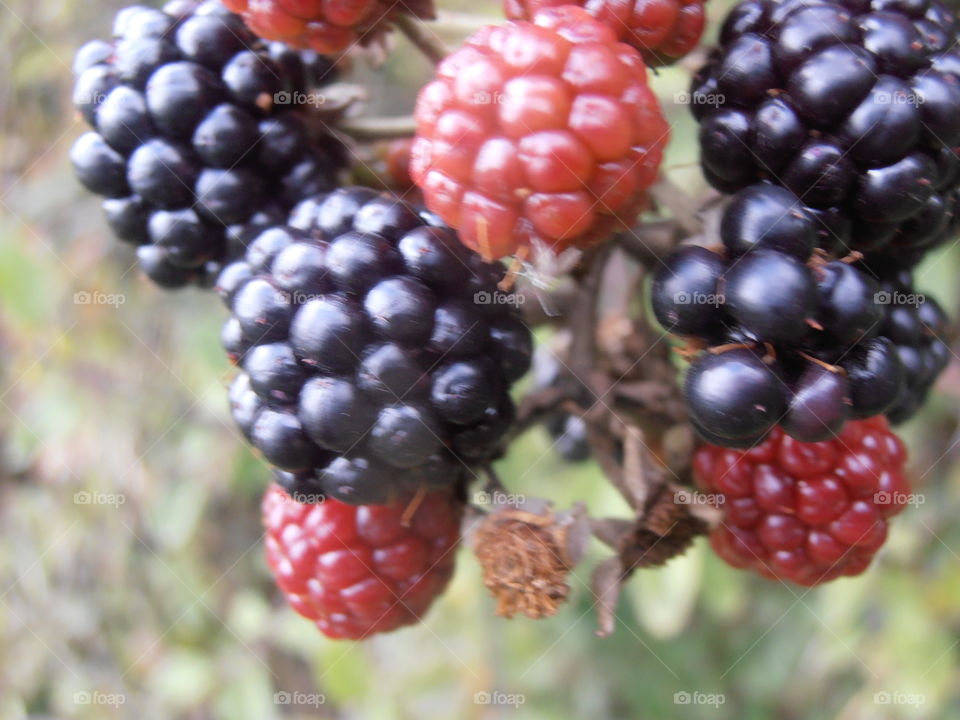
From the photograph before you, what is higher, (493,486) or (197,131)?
(197,131)

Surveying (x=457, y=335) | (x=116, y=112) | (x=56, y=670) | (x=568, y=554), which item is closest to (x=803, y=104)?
(x=457, y=335)

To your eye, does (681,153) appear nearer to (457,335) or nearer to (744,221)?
(744,221)

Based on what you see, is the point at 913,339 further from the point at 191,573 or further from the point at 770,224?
the point at 191,573

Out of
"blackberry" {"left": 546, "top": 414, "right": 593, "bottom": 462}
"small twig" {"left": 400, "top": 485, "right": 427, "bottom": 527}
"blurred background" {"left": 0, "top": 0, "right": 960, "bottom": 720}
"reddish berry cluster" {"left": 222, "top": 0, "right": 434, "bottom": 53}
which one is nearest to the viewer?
"reddish berry cluster" {"left": 222, "top": 0, "right": 434, "bottom": 53}

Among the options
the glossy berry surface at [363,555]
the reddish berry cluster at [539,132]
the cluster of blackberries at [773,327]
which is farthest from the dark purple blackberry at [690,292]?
the glossy berry surface at [363,555]

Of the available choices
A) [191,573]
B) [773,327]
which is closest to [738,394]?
[773,327]

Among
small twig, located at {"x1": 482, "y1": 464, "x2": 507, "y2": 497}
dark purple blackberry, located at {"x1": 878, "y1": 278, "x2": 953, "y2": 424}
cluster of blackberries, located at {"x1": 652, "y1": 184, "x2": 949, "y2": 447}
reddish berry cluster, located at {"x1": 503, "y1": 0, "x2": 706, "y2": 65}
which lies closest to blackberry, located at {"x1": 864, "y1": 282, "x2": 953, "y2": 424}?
dark purple blackberry, located at {"x1": 878, "y1": 278, "x2": 953, "y2": 424}

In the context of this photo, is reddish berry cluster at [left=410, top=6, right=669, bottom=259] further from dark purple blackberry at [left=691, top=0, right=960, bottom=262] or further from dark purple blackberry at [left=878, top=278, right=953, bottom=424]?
dark purple blackberry at [left=878, top=278, right=953, bottom=424]
